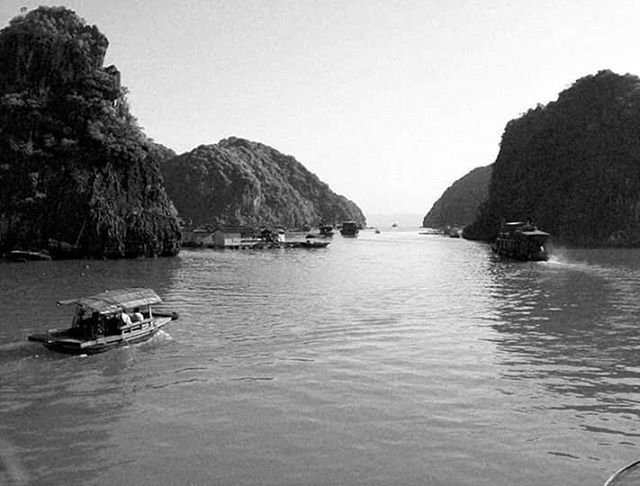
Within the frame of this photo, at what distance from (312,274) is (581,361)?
130 feet

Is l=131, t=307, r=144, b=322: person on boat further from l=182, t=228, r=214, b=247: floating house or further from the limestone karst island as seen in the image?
l=182, t=228, r=214, b=247: floating house

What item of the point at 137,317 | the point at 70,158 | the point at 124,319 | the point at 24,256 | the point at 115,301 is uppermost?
the point at 70,158

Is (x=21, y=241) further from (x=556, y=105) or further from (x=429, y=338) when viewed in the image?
(x=556, y=105)

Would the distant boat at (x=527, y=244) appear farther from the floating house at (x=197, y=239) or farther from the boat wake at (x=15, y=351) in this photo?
the boat wake at (x=15, y=351)

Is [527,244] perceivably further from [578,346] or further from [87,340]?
[87,340]

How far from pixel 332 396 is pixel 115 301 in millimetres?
11880

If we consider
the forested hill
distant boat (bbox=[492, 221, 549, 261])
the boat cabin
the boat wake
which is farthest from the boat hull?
the forested hill

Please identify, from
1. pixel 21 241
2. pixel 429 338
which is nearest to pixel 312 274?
pixel 429 338

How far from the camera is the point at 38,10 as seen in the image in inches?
3501

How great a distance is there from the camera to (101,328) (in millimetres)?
24078

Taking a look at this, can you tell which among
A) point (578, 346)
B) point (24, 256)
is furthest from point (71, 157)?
point (578, 346)

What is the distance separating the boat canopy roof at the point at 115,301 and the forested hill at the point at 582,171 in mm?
111895

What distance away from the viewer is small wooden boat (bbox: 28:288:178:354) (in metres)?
22.9

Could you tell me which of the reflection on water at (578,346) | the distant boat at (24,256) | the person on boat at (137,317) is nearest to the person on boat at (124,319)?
the person on boat at (137,317)
